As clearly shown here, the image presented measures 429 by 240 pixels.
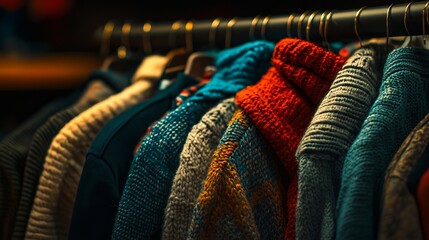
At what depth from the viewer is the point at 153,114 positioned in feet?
2.83

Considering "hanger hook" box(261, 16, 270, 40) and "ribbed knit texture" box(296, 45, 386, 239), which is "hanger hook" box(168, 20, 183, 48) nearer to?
"hanger hook" box(261, 16, 270, 40)

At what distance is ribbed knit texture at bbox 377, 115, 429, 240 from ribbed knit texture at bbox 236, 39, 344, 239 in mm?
138

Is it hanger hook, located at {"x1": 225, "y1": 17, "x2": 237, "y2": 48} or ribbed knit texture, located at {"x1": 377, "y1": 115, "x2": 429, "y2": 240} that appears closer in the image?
ribbed knit texture, located at {"x1": 377, "y1": 115, "x2": 429, "y2": 240}

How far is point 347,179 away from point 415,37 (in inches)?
9.4

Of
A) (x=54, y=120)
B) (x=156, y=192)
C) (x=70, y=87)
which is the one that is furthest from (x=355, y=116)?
(x=70, y=87)

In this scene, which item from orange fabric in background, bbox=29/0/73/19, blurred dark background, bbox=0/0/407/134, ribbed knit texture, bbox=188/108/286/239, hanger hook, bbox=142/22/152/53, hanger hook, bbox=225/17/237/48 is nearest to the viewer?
ribbed knit texture, bbox=188/108/286/239

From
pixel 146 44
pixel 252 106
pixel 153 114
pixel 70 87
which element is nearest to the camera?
pixel 252 106

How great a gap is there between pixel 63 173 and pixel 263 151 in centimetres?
31

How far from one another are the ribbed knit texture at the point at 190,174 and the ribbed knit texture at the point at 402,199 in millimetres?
228

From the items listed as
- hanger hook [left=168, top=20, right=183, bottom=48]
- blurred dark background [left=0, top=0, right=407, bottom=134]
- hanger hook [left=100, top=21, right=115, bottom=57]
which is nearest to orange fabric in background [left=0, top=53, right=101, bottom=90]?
blurred dark background [left=0, top=0, right=407, bottom=134]

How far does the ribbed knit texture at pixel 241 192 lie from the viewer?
2.20 feet

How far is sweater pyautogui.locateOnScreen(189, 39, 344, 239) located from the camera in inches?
26.4

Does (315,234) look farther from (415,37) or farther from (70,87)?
(70,87)

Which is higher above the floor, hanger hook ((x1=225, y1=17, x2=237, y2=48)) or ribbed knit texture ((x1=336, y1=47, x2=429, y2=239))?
hanger hook ((x1=225, y1=17, x2=237, y2=48))
